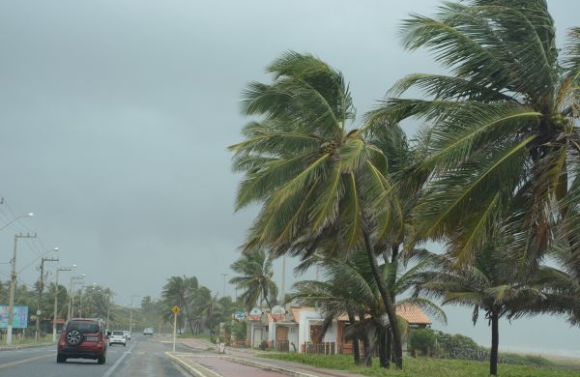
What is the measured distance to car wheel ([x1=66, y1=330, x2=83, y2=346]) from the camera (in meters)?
28.2

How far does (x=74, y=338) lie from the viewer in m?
28.2

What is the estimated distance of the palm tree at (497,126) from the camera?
12.1m

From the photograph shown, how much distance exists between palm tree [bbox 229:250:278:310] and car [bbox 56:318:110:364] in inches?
1651

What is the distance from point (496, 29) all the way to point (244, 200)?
30.8 feet

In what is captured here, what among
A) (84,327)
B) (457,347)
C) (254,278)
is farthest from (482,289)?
(254,278)

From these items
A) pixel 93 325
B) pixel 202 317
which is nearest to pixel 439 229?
pixel 93 325

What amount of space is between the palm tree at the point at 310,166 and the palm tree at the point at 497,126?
451 centimetres

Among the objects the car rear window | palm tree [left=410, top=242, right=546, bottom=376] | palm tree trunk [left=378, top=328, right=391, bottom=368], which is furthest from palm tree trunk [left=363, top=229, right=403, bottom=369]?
the car rear window

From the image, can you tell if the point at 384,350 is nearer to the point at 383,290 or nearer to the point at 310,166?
the point at 383,290

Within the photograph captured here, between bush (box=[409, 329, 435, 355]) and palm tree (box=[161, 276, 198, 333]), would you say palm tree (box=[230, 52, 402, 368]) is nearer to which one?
bush (box=[409, 329, 435, 355])

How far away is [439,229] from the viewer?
12.3m

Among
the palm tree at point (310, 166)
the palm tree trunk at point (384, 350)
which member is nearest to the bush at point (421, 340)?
the palm tree trunk at point (384, 350)

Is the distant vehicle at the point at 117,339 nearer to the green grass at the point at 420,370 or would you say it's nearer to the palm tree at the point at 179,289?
the green grass at the point at 420,370

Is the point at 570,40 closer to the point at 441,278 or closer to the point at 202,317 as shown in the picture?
the point at 441,278
